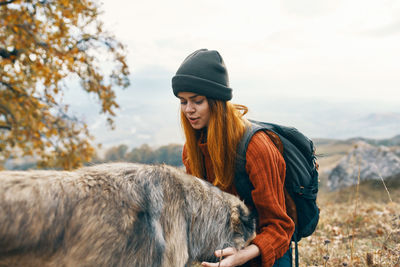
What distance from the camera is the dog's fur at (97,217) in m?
1.51

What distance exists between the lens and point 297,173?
2.81m

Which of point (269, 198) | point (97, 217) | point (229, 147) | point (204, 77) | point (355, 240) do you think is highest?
point (204, 77)

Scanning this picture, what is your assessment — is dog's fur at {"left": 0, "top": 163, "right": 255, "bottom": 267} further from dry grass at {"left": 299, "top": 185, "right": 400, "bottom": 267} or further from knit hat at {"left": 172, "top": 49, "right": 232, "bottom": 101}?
dry grass at {"left": 299, "top": 185, "right": 400, "bottom": 267}

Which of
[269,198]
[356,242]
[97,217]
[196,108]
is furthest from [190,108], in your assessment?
[356,242]

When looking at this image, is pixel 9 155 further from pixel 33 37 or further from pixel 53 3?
pixel 53 3

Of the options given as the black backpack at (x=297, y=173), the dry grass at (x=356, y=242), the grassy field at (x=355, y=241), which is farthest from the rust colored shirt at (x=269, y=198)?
the dry grass at (x=356, y=242)

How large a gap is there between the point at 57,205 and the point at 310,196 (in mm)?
2237

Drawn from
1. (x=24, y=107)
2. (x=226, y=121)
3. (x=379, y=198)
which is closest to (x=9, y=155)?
(x=24, y=107)

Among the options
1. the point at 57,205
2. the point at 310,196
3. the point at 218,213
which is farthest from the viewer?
the point at 310,196

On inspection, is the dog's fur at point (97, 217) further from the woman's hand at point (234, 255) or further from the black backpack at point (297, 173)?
the black backpack at point (297, 173)

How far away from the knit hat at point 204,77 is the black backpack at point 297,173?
0.48 meters

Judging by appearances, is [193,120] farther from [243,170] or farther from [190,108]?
[243,170]

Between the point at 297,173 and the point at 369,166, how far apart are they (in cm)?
1482

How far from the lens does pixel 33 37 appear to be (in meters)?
8.68
